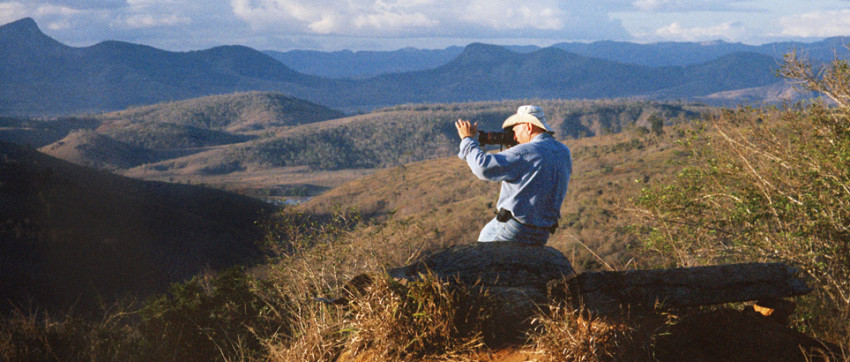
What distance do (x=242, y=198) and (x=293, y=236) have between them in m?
46.3

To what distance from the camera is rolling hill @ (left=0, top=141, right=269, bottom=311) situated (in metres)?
25.0

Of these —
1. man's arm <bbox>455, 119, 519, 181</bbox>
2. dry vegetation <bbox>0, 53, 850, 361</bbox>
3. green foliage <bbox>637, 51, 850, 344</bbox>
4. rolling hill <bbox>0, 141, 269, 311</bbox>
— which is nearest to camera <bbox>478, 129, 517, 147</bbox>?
man's arm <bbox>455, 119, 519, 181</bbox>

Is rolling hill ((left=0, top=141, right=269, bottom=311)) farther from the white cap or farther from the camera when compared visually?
the white cap

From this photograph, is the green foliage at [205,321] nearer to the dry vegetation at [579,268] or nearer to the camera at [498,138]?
the dry vegetation at [579,268]

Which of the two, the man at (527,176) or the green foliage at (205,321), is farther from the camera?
the green foliage at (205,321)

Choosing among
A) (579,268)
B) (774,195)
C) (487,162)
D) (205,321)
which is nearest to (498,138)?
(487,162)

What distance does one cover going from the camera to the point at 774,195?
28.5 ft

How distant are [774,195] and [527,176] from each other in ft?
21.0

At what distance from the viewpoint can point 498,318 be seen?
3494 millimetres

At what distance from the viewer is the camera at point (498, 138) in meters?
4.65

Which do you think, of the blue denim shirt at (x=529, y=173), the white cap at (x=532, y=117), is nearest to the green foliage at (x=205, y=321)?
A: the blue denim shirt at (x=529, y=173)

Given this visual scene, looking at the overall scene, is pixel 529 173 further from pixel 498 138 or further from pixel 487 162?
pixel 498 138

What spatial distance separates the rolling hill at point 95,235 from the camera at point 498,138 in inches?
812

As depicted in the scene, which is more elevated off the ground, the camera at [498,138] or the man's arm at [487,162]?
the camera at [498,138]
